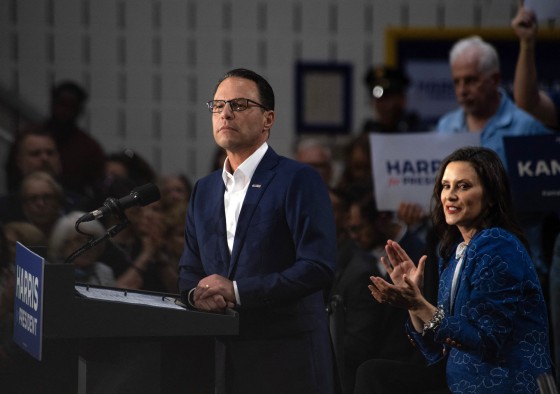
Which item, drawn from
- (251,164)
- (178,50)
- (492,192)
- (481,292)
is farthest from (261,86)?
(178,50)

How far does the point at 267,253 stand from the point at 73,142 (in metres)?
3.22

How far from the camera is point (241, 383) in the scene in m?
2.90

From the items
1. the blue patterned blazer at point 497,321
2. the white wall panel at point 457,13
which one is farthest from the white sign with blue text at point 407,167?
the white wall panel at point 457,13

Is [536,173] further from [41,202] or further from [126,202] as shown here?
[41,202]

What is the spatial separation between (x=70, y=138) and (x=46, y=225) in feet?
4.65

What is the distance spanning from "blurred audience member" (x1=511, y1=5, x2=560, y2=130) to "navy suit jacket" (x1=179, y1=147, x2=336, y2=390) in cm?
162

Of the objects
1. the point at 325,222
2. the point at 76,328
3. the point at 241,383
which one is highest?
the point at 325,222

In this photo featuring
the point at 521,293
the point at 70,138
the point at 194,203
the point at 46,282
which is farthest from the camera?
the point at 70,138

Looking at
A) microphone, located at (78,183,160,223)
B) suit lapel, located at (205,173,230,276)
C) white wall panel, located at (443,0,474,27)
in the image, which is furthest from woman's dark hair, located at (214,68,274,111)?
white wall panel, located at (443,0,474,27)

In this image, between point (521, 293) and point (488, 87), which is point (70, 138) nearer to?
point (488, 87)

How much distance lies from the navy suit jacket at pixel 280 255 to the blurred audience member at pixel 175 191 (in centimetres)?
228

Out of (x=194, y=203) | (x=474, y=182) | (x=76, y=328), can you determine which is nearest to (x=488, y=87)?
(x=474, y=182)

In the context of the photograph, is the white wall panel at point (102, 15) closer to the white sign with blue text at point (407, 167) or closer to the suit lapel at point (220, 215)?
the white sign with blue text at point (407, 167)

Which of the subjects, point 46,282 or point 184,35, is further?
point 184,35
